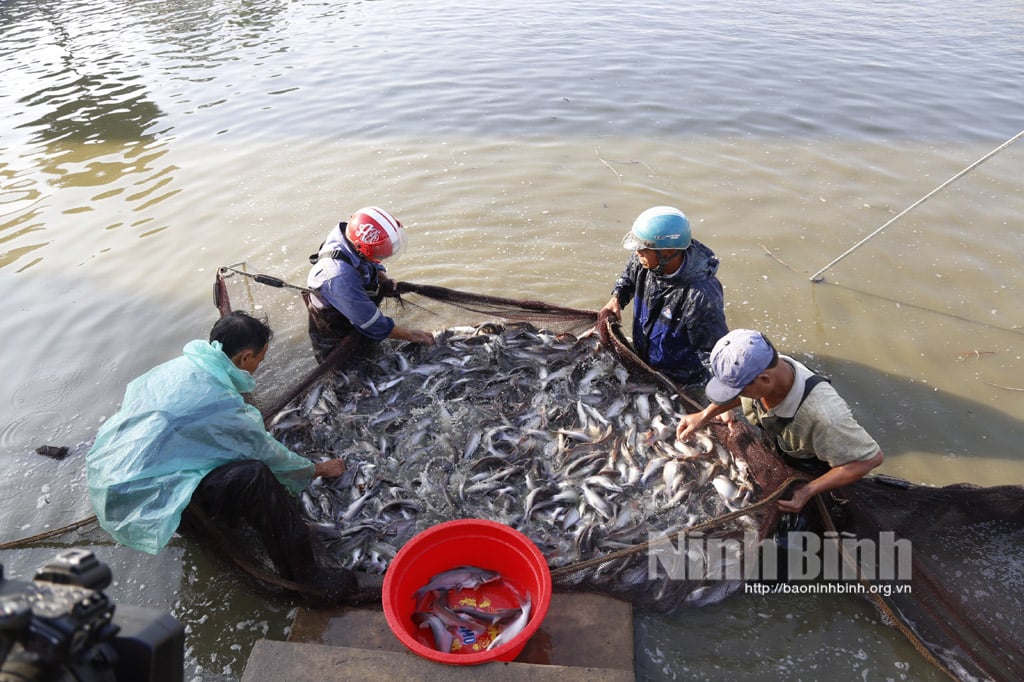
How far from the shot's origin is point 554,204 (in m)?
8.48

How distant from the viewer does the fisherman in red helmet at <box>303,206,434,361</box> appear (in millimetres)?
4949

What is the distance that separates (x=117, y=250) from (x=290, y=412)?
4.82 metres

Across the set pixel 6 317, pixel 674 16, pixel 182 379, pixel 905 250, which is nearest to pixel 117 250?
pixel 6 317

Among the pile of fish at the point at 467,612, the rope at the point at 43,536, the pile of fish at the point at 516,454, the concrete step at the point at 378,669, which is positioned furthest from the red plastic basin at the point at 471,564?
the rope at the point at 43,536

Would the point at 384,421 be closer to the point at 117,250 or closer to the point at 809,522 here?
the point at 809,522

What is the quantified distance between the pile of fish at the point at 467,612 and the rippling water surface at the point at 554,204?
2.94 ft

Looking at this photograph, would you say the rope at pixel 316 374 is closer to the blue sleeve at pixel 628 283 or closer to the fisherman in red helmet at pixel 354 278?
the fisherman in red helmet at pixel 354 278

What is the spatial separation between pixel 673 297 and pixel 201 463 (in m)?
3.46

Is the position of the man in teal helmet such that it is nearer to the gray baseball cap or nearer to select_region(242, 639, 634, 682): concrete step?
the gray baseball cap

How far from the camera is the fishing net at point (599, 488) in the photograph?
11.5 ft

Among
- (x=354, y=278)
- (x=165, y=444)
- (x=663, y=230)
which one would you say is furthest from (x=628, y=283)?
(x=165, y=444)

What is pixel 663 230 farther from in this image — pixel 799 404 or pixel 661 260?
pixel 799 404

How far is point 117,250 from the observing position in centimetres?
770

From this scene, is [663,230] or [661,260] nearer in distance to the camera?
[663,230]
